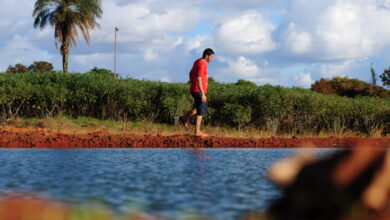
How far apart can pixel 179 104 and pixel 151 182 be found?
16439 mm

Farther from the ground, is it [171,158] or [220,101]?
[220,101]

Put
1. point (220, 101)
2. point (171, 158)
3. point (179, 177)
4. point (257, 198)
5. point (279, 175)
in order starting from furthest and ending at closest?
point (220, 101) < point (171, 158) < point (179, 177) < point (257, 198) < point (279, 175)

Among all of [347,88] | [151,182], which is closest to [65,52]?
[347,88]

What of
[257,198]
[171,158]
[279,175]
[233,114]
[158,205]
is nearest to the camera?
[279,175]

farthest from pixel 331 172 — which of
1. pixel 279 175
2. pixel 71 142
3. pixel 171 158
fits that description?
pixel 71 142

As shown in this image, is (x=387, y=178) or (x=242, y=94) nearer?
(x=387, y=178)

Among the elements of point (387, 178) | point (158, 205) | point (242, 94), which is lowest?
point (158, 205)

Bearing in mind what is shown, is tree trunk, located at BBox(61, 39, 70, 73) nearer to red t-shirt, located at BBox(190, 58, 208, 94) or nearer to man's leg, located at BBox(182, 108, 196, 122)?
man's leg, located at BBox(182, 108, 196, 122)

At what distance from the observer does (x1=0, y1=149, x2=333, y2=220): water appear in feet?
12.2

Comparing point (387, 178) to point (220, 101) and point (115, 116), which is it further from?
point (115, 116)

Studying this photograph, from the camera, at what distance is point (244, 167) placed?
252 inches

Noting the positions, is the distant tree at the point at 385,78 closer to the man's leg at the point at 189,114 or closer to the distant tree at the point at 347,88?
the distant tree at the point at 347,88

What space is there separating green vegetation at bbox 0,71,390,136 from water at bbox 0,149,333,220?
13.2m

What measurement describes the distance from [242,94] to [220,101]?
1187 mm
